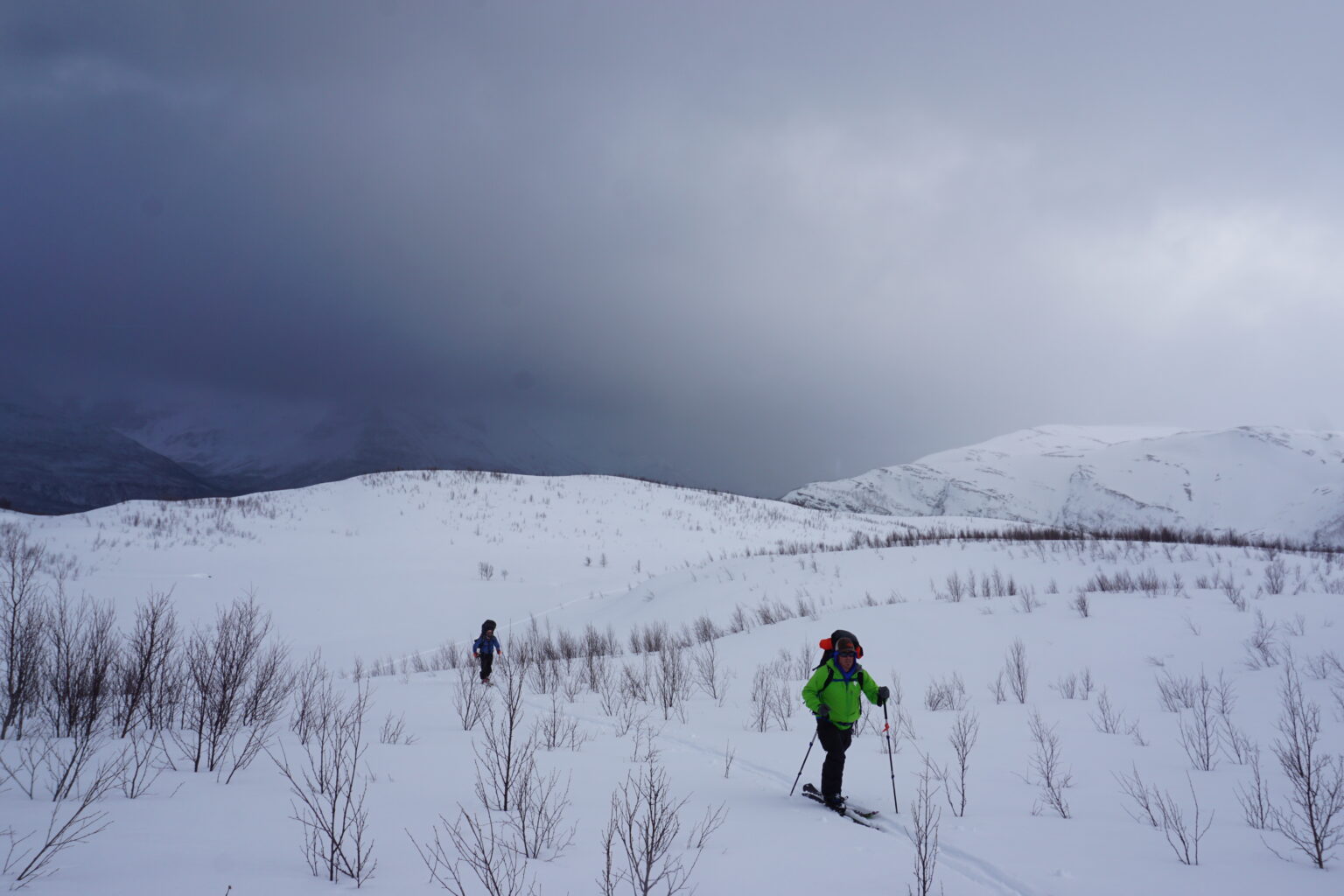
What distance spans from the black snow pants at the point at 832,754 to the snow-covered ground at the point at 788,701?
8.7 inches

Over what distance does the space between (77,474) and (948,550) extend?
26395 cm

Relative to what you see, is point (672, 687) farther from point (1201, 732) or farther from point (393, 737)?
point (1201, 732)

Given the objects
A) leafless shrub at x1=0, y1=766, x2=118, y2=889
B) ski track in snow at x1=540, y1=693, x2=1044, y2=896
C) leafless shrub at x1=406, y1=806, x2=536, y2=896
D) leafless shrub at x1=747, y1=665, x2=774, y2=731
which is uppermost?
leafless shrub at x1=0, y1=766, x2=118, y2=889

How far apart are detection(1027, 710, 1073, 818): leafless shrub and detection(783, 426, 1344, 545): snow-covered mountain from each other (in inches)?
2038

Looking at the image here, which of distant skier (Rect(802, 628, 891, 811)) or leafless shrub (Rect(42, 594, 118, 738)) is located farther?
leafless shrub (Rect(42, 594, 118, 738))

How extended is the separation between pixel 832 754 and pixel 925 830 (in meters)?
1.98

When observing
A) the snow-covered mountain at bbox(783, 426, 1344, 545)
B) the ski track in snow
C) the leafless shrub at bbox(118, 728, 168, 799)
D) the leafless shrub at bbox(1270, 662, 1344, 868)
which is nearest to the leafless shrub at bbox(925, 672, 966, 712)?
the leafless shrub at bbox(1270, 662, 1344, 868)

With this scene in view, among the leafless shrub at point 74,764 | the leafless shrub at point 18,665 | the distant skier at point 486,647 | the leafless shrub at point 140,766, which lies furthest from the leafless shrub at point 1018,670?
the leafless shrub at point 18,665

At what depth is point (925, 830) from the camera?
3.19 metres

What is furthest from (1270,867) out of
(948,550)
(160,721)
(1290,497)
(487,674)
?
(1290,497)

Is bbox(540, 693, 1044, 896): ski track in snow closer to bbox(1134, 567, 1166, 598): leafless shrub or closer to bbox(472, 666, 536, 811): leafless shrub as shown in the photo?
bbox(472, 666, 536, 811): leafless shrub

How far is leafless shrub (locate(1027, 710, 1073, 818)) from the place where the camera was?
193 inches

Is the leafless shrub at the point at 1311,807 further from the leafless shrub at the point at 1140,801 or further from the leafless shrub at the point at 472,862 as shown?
the leafless shrub at the point at 472,862

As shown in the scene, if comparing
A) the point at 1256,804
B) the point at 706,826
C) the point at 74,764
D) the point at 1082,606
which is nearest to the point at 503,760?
the point at 706,826
